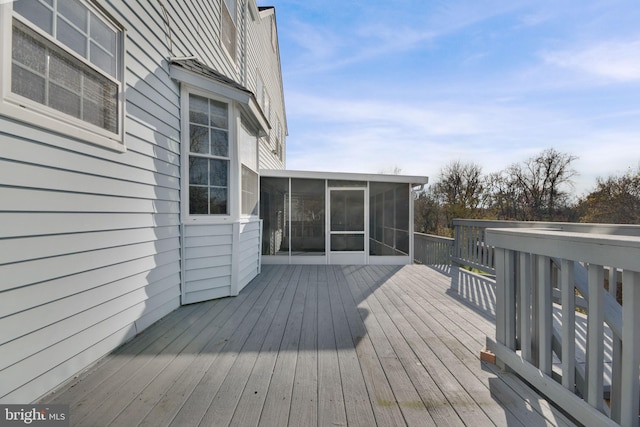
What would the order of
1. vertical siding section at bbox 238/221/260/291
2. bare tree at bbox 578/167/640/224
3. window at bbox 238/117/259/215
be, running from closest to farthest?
vertical siding section at bbox 238/221/260/291 < window at bbox 238/117/259/215 < bare tree at bbox 578/167/640/224

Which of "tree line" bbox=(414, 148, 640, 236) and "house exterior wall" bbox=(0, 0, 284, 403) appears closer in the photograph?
"house exterior wall" bbox=(0, 0, 284, 403)

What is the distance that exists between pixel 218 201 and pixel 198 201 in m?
0.26

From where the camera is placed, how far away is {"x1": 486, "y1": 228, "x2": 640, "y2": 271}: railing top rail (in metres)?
1.11

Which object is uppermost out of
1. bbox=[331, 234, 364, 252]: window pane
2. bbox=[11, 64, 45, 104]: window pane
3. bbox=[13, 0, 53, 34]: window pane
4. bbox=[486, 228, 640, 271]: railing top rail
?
bbox=[13, 0, 53, 34]: window pane

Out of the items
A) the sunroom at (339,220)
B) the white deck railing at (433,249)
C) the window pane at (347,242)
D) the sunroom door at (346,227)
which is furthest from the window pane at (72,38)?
the white deck railing at (433,249)

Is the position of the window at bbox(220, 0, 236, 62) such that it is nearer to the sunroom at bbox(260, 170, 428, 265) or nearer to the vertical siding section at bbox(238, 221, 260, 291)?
the sunroom at bbox(260, 170, 428, 265)

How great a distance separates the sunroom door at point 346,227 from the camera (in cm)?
628

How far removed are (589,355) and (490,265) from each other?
409 cm

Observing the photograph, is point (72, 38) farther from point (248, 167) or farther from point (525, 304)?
point (525, 304)

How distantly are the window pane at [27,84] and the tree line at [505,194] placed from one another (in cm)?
1637

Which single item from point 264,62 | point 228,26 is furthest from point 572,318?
point 264,62

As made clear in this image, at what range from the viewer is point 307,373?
6.19ft

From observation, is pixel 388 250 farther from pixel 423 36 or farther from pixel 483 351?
pixel 423 36

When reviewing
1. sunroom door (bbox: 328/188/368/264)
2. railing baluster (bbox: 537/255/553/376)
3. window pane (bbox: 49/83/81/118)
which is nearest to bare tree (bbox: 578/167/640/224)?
sunroom door (bbox: 328/188/368/264)
